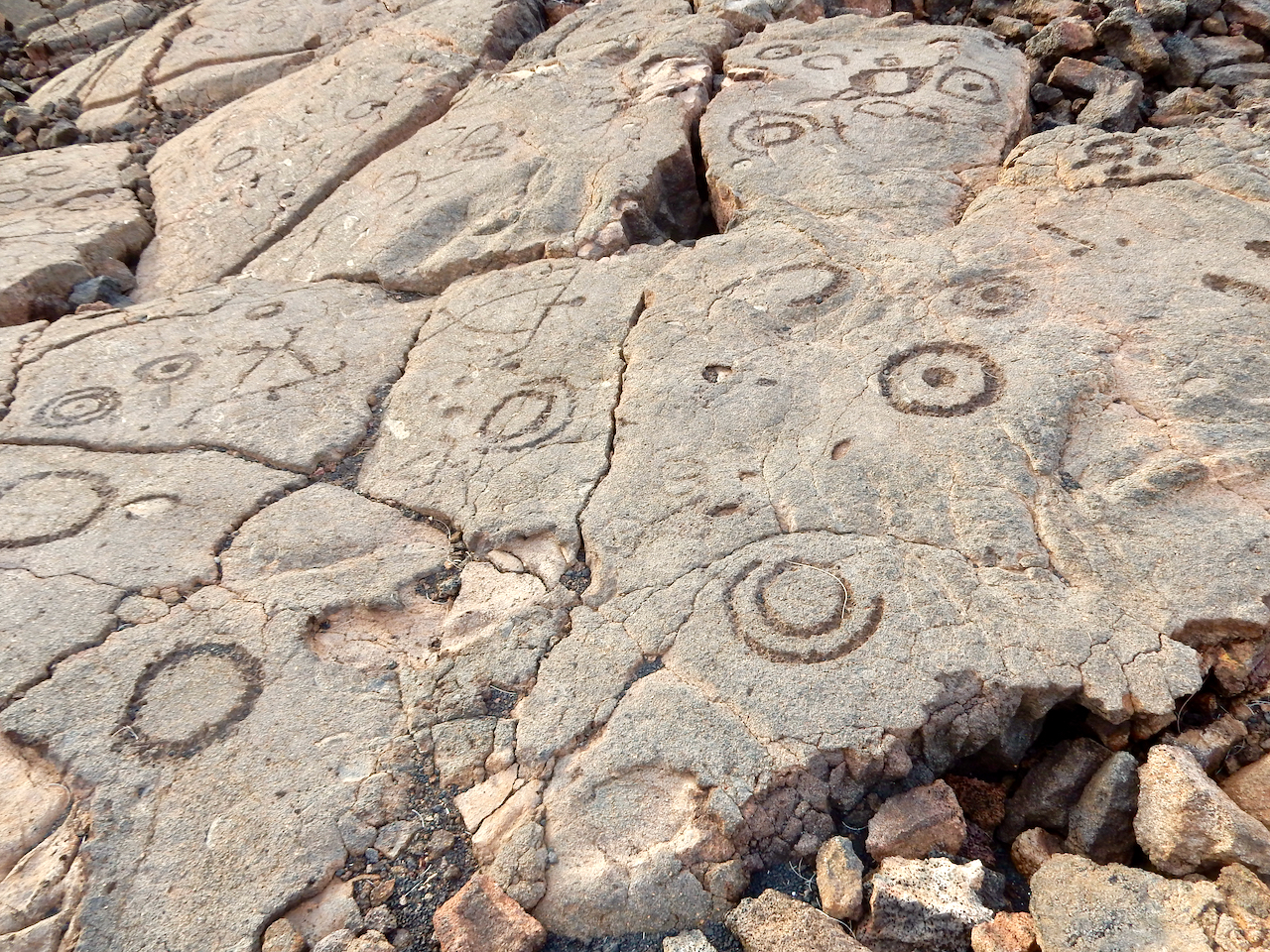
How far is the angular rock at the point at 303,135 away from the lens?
3488 mm

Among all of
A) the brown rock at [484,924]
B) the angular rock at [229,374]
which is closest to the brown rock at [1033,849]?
the brown rock at [484,924]

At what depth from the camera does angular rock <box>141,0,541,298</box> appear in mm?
3488

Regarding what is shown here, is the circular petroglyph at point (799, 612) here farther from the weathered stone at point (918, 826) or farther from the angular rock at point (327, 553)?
the angular rock at point (327, 553)

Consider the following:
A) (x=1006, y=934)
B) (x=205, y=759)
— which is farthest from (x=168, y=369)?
(x=1006, y=934)

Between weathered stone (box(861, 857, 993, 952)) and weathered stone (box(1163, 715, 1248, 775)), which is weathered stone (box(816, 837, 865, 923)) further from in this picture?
weathered stone (box(1163, 715, 1248, 775))

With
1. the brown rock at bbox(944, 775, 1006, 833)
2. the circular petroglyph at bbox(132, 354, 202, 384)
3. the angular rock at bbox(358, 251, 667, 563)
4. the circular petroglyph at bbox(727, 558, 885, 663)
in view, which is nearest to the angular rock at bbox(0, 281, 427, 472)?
the circular petroglyph at bbox(132, 354, 202, 384)

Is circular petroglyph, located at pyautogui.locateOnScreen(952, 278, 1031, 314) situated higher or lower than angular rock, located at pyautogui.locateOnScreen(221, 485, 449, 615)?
higher

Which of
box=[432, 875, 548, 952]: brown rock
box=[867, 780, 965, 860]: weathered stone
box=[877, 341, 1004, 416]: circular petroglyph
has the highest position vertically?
box=[877, 341, 1004, 416]: circular petroglyph

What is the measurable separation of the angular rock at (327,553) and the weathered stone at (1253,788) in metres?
1.46

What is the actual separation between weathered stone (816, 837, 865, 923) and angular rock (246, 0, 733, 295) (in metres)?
1.93

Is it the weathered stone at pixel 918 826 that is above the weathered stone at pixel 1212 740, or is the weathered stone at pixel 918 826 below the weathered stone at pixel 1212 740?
above

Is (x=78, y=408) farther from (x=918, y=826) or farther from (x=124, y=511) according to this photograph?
(x=918, y=826)

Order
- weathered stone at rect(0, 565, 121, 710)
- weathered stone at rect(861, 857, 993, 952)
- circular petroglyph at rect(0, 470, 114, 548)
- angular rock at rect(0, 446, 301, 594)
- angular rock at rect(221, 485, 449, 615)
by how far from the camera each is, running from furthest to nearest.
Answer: circular petroglyph at rect(0, 470, 114, 548) → angular rock at rect(0, 446, 301, 594) → angular rock at rect(221, 485, 449, 615) → weathered stone at rect(0, 565, 121, 710) → weathered stone at rect(861, 857, 993, 952)

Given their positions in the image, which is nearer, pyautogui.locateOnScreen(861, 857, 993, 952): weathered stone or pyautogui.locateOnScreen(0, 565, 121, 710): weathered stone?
pyautogui.locateOnScreen(861, 857, 993, 952): weathered stone
